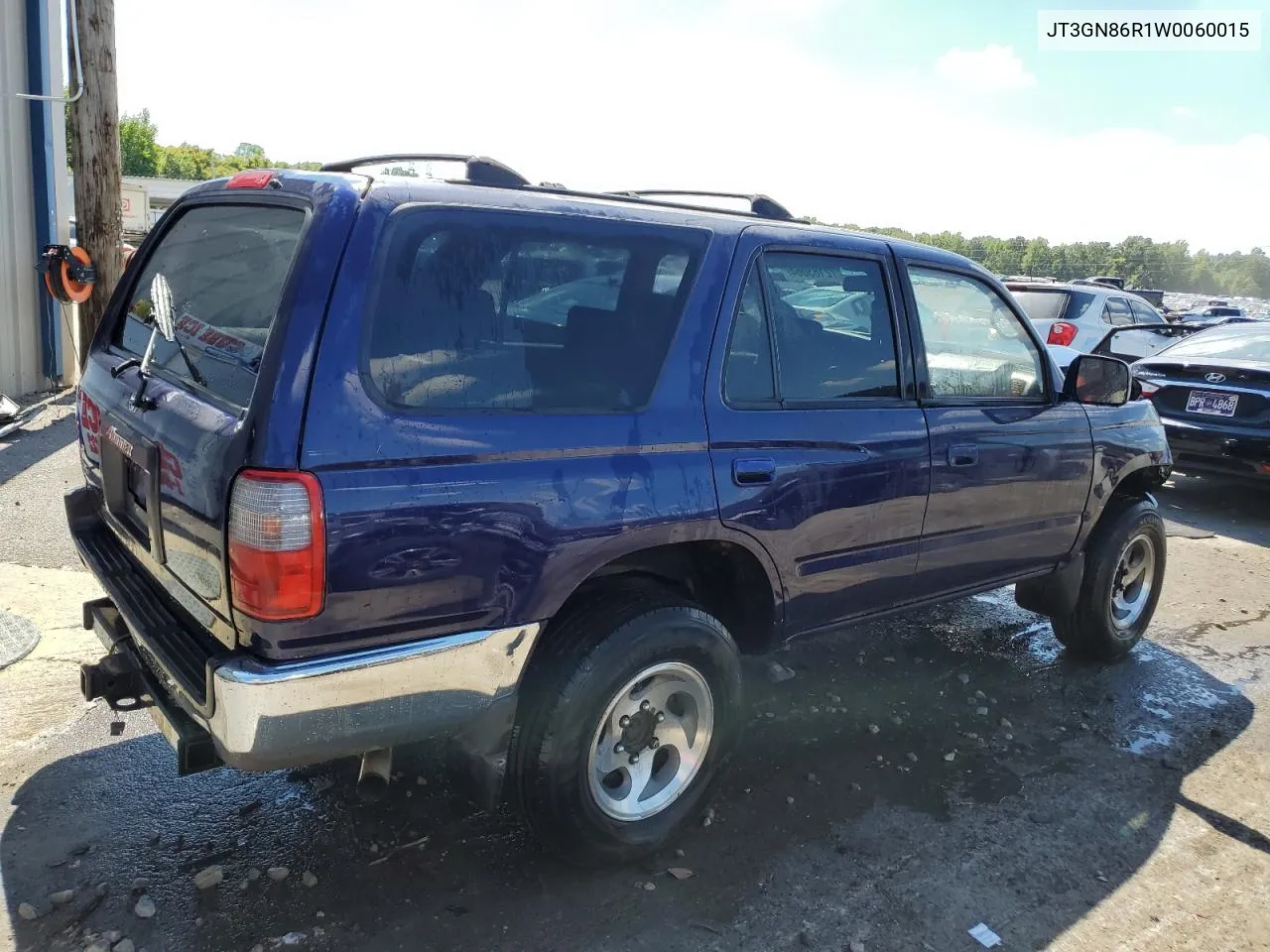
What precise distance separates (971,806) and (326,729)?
93.0 inches

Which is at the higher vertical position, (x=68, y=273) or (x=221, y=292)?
(x=221, y=292)

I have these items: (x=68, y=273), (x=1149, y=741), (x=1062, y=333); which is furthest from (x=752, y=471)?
(x=1062, y=333)

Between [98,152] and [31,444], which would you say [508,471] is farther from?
[98,152]

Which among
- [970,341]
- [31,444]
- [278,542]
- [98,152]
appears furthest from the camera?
[98,152]

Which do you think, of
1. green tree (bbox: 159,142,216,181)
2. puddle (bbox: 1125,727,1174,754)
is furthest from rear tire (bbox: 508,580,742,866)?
green tree (bbox: 159,142,216,181)

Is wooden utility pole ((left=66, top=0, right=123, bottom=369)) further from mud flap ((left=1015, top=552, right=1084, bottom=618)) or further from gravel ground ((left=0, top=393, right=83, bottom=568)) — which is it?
mud flap ((left=1015, top=552, right=1084, bottom=618))

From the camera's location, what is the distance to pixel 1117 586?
193 inches

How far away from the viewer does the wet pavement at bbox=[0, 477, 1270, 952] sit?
272cm

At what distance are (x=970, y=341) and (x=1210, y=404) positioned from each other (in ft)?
17.4

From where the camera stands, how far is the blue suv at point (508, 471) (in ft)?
7.48

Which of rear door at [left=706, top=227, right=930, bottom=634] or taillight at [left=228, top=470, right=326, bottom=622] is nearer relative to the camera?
taillight at [left=228, top=470, right=326, bottom=622]

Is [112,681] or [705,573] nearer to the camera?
[112,681]

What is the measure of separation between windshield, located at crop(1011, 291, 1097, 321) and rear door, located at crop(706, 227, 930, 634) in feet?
31.0

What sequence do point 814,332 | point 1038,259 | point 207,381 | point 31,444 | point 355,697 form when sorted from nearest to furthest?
point 355,697, point 207,381, point 814,332, point 31,444, point 1038,259
